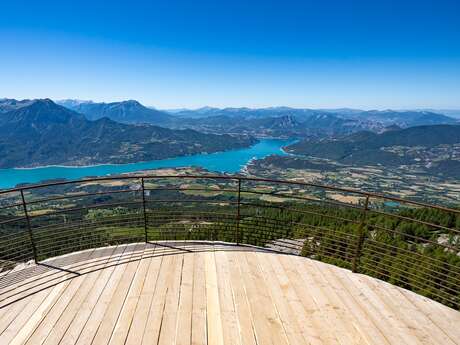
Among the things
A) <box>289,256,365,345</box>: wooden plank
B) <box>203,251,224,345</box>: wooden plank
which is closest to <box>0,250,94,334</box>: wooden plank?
<box>203,251,224,345</box>: wooden plank

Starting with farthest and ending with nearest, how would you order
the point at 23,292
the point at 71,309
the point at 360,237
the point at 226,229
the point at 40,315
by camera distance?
1. the point at 226,229
2. the point at 360,237
3. the point at 23,292
4. the point at 71,309
5. the point at 40,315

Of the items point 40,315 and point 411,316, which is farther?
point 411,316

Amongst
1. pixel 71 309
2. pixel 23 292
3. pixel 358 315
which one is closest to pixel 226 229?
pixel 358 315

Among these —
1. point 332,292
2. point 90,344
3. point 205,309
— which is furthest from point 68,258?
point 332,292

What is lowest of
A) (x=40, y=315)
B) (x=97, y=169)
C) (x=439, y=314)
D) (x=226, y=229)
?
(x=97, y=169)

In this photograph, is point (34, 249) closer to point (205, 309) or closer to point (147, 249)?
point (147, 249)

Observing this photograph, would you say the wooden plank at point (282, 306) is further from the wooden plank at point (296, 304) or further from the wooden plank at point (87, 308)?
the wooden plank at point (87, 308)

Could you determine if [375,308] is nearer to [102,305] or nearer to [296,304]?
[296,304]
